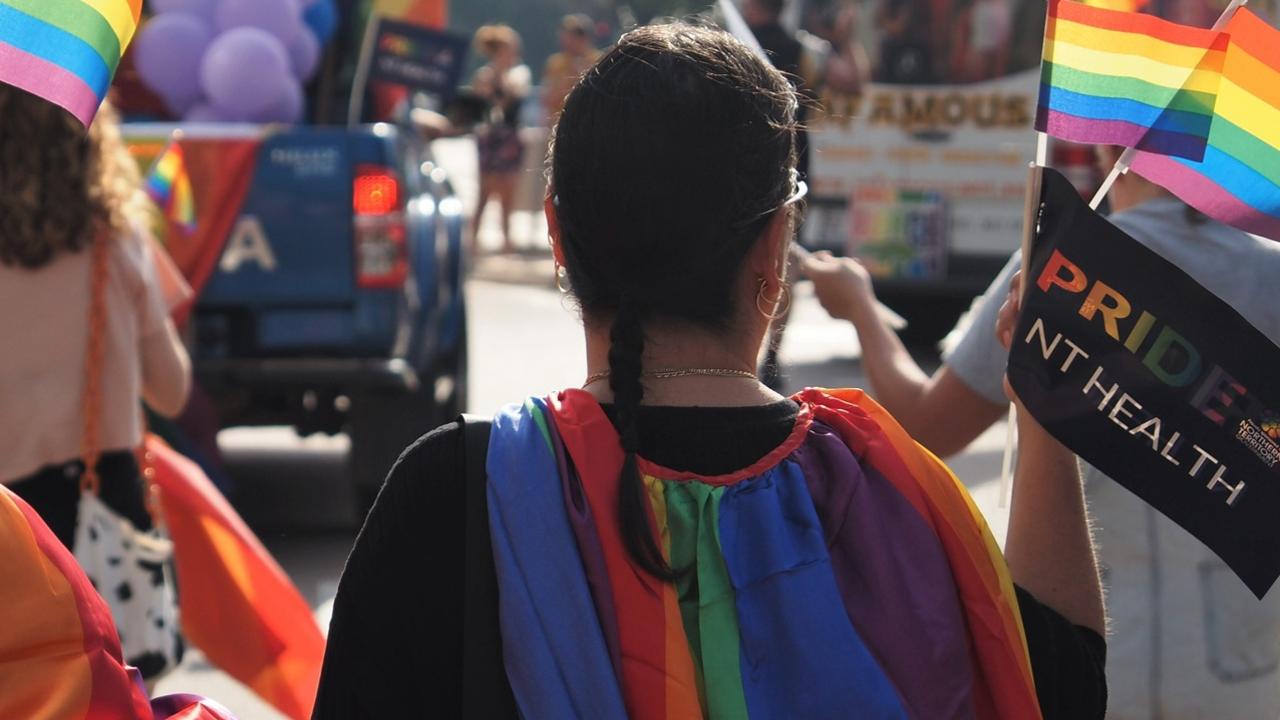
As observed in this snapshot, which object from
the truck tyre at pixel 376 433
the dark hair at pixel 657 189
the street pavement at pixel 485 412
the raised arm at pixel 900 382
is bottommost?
the street pavement at pixel 485 412

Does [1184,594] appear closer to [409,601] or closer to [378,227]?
[409,601]

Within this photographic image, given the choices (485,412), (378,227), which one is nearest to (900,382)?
(378,227)

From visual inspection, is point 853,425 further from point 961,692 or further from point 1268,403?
point 1268,403

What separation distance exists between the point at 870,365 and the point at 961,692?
49.2 inches

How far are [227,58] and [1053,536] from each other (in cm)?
611

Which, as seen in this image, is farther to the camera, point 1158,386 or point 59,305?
point 59,305

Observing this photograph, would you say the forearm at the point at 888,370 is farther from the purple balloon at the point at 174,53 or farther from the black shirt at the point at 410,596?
the purple balloon at the point at 174,53

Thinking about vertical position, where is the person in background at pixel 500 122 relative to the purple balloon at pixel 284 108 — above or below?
below

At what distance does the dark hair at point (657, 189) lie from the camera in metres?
1.73

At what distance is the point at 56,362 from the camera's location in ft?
12.0

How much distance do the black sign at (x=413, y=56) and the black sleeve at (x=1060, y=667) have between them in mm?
7009

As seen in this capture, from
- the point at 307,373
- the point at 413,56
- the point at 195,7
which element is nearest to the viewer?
the point at 307,373

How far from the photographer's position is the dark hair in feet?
5.67

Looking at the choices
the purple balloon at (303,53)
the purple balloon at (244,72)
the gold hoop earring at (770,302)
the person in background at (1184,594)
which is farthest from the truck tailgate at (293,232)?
the gold hoop earring at (770,302)
